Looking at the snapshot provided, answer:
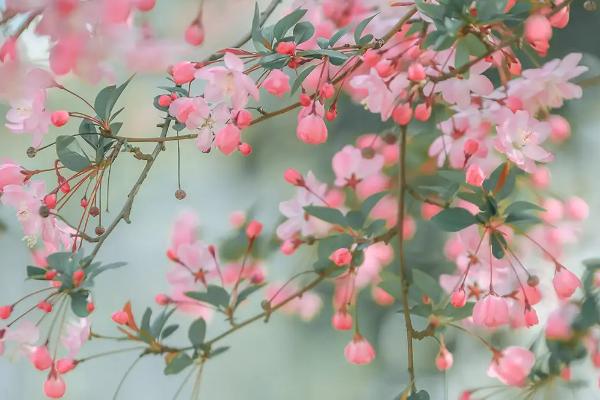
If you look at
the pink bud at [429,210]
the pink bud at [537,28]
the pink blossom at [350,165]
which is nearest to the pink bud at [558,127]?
the pink bud at [429,210]

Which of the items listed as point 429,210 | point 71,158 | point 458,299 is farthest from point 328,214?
point 429,210

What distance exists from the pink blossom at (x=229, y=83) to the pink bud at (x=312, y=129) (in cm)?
5

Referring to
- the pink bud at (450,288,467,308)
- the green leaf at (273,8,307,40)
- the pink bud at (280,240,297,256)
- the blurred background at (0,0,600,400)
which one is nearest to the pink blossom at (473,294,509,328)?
the pink bud at (450,288,467,308)

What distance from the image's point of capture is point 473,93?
97 centimetres

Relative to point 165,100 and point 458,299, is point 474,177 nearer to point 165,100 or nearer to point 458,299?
point 458,299

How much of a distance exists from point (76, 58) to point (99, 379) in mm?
1453

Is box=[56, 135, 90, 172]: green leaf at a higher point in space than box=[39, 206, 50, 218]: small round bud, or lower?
higher

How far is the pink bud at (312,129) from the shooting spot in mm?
839

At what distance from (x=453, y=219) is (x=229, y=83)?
0.25m

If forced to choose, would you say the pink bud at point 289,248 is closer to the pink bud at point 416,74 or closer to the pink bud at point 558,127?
the pink bud at point 416,74

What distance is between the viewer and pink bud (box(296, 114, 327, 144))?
84 cm

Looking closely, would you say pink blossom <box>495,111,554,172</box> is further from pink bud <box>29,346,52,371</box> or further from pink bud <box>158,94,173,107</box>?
pink bud <box>29,346,52,371</box>

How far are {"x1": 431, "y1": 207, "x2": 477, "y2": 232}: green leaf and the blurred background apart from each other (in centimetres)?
75

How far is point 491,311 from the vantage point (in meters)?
0.89
